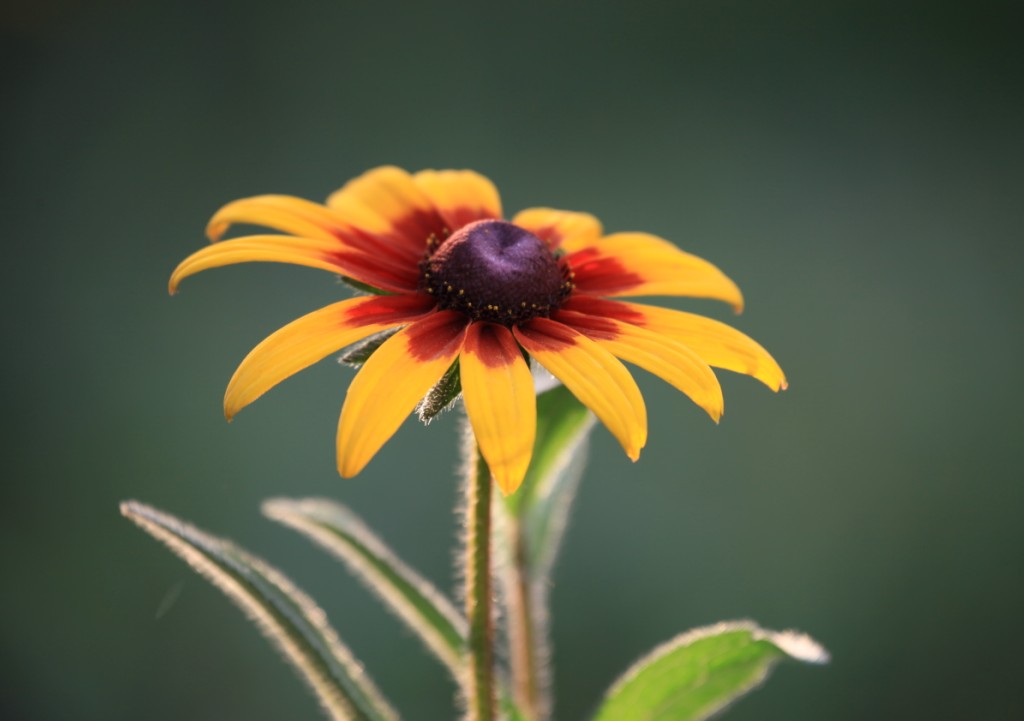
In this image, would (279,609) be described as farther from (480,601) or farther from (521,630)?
(521,630)

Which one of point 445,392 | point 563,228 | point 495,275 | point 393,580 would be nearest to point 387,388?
point 445,392

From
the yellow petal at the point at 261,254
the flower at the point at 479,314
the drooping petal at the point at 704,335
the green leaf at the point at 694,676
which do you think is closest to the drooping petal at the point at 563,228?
the flower at the point at 479,314

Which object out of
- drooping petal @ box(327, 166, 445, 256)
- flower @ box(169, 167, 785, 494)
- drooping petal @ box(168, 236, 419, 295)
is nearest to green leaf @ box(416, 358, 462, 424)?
flower @ box(169, 167, 785, 494)

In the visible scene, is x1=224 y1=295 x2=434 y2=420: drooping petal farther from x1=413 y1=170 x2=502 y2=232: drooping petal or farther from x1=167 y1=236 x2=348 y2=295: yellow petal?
x1=413 y1=170 x2=502 y2=232: drooping petal

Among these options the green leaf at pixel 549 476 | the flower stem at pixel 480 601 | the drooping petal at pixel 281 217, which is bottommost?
the flower stem at pixel 480 601

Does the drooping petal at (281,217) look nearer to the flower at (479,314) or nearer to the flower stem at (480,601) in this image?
the flower at (479,314)

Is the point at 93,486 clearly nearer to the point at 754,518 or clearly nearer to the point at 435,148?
the point at 435,148
